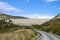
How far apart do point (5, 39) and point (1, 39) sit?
530 mm

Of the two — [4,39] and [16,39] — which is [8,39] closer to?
[4,39]

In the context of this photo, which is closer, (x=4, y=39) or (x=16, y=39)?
(x=4, y=39)

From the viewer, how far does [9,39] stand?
25938 mm

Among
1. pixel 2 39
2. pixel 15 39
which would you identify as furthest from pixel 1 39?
pixel 15 39

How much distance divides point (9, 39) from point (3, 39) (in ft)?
4.53

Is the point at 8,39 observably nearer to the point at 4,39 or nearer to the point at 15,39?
the point at 4,39

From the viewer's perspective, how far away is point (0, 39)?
2456 centimetres

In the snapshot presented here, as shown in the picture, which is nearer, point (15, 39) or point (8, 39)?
point (8, 39)

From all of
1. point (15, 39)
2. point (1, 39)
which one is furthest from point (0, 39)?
point (15, 39)

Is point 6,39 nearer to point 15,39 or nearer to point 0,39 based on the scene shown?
point 0,39

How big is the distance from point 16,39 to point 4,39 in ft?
13.9

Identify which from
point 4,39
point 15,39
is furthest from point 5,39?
point 15,39

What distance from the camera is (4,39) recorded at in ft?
81.2

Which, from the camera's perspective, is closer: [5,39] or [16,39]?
[5,39]
